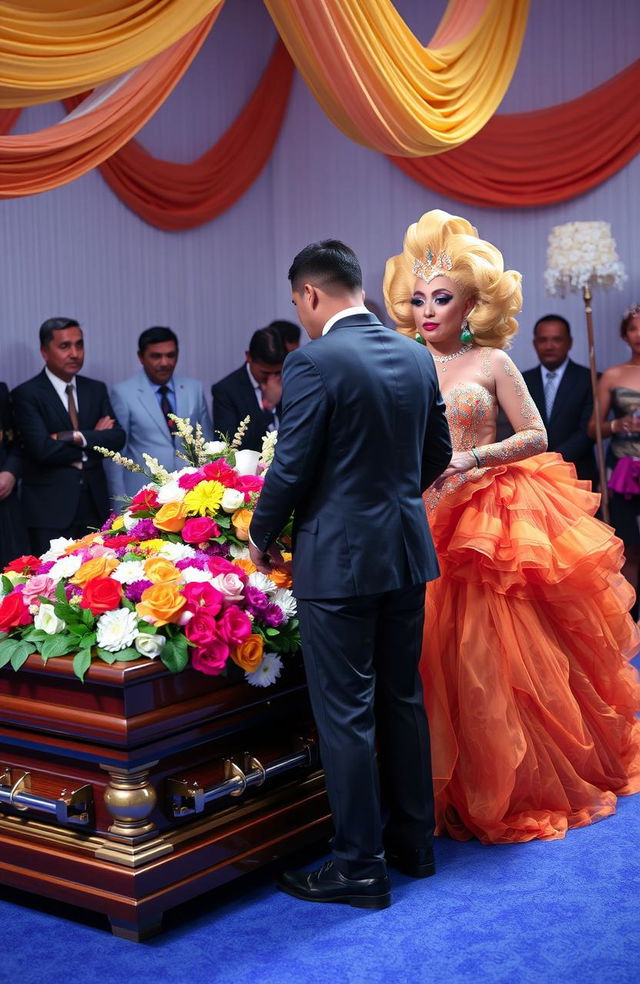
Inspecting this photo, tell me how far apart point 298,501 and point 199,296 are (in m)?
5.92

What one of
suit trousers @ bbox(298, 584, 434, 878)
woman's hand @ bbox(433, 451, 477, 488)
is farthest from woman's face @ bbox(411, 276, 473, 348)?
suit trousers @ bbox(298, 584, 434, 878)

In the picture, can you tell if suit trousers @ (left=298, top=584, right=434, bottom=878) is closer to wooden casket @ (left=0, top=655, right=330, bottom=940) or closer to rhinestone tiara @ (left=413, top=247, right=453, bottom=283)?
wooden casket @ (left=0, top=655, right=330, bottom=940)

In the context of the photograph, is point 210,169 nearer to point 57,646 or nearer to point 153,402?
point 153,402

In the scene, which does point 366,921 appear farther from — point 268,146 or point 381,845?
point 268,146

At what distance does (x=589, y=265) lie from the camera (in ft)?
23.7

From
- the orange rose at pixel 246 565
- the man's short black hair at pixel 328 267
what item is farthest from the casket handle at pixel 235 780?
the man's short black hair at pixel 328 267

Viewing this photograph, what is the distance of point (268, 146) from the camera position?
9.22 meters

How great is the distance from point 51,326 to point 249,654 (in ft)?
12.6

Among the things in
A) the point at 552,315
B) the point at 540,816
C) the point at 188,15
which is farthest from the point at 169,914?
the point at 552,315

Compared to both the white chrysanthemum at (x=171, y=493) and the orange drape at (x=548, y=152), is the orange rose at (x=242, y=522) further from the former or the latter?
the orange drape at (x=548, y=152)

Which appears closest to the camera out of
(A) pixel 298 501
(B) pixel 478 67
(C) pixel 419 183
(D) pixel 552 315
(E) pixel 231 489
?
(A) pixel 298 501

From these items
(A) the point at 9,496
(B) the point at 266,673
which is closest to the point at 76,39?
(B) the point at 266,673

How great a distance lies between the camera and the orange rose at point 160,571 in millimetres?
3434

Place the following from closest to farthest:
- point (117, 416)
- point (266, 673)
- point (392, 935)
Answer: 1. point (392, 935)
2. point (266, 673)
3. point (117, 416)
